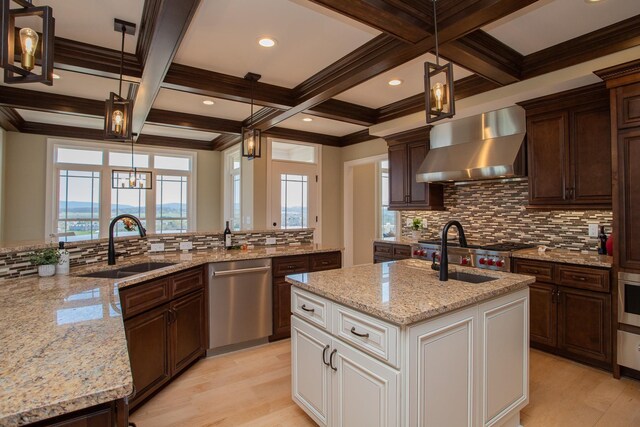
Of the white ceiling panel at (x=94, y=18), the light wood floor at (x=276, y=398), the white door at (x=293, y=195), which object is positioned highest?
the white ceiling panel at (x=94, y=18)

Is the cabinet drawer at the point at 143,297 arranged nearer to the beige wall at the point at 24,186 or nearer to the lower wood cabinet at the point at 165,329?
the lower wood cabinet at the point at 165,329

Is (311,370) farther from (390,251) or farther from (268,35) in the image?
(390,251)

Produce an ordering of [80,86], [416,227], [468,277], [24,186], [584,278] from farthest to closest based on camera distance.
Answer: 1. [24,186]
2. [416,227]
3. [80,86]
4. [584,278]
5. [468,277]

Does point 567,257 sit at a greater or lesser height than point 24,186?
lesser

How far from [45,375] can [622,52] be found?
3.97 meters

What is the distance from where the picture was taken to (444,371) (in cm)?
162

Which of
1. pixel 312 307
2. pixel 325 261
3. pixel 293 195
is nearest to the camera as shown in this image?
pixel 312 307

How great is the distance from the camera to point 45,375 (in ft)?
3.08

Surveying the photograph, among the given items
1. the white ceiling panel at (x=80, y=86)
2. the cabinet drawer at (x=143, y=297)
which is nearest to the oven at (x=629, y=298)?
the cabinet drawer at (x=143, y=297)

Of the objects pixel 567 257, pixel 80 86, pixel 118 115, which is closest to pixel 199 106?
pixel 80 86

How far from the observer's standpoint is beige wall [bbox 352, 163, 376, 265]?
262 inches

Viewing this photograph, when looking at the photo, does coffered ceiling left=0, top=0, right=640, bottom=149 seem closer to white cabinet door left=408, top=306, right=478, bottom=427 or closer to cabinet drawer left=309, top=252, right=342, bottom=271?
cabinet drawer left=309, top=252, right=342, bottom=271

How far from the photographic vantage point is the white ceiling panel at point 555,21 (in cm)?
236

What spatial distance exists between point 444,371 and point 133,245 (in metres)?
2.86
